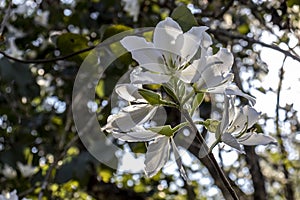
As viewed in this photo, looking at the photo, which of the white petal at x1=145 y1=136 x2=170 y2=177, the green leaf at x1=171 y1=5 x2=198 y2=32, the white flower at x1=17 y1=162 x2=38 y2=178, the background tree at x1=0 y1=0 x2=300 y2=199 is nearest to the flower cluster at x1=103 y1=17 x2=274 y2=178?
the white petal at x1=145 y1=136 x2=170 y2=177

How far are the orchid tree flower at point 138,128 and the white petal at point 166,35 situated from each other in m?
0.06

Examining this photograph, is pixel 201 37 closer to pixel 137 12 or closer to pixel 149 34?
pixel 149 34

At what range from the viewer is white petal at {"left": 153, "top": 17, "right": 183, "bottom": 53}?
70 cm

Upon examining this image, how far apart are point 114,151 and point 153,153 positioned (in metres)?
0.58

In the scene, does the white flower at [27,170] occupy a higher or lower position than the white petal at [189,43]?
lower

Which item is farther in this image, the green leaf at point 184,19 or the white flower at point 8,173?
the white flower at point 8,173

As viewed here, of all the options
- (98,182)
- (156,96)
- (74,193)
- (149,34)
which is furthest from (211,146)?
(98,182)

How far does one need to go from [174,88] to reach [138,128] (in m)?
0.07

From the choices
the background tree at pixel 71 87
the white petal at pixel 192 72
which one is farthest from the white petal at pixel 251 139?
the background tree at pixel 71 87

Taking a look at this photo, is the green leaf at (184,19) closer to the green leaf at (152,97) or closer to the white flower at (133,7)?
the green leaf at (152,97)

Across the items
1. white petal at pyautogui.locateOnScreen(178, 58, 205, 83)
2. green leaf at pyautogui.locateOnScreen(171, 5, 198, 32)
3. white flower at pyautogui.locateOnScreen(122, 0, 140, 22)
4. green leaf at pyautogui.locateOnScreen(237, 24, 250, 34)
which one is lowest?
green leaf at pyautogui.locateOnScreen(237, 24, 250, 34)

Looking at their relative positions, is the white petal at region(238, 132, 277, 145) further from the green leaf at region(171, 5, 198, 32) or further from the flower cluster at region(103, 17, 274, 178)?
the green leaf at region(171, 5, 198, 32)

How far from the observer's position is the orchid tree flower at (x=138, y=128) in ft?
2.27

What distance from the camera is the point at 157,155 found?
72cm
